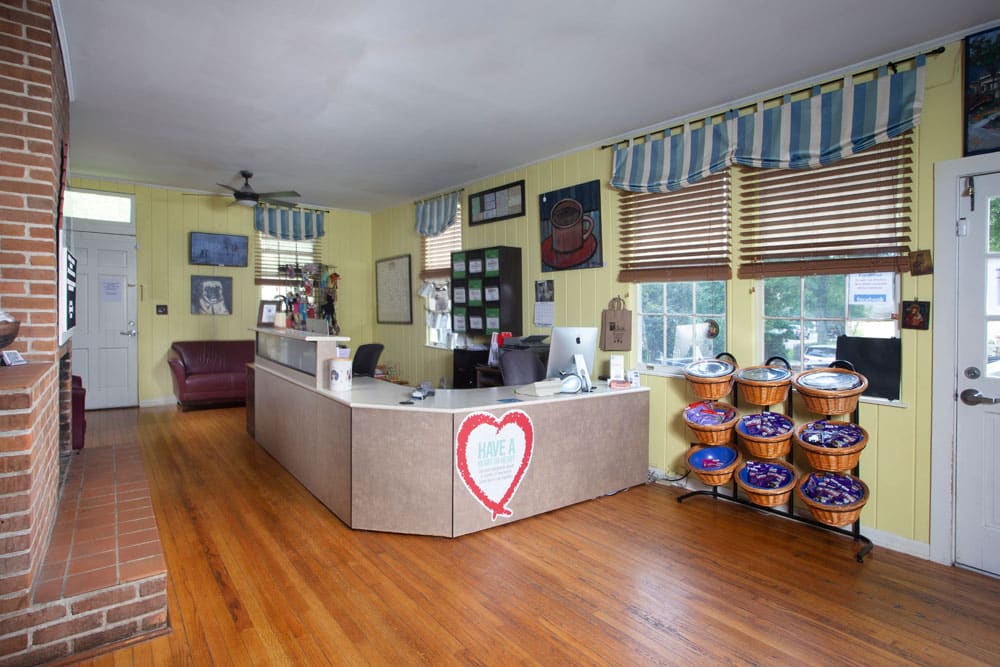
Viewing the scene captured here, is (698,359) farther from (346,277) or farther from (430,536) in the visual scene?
(346,277)

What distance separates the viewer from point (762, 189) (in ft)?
12.0

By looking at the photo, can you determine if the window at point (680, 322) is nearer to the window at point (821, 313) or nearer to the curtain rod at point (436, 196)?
the window at point (821, 313)

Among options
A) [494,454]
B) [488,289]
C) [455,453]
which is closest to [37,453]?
[455,453]

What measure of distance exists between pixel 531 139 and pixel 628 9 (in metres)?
2.09

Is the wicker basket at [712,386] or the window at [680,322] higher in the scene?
the window at [680,322]

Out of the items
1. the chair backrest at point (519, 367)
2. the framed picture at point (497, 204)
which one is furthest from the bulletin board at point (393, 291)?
the chair backrest at point (519, 367)

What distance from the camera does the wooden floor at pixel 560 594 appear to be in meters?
2.14

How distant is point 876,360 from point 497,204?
3.82 m

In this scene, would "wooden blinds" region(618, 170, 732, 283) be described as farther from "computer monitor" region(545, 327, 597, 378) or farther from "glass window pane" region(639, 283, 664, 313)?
"computer monitor" region(545, 327, 597, 378)

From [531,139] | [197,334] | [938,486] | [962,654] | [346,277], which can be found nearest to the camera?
[962,654]

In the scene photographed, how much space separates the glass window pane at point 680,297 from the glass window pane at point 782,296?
567mm

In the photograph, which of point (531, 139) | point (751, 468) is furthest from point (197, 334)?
point (751, 468)

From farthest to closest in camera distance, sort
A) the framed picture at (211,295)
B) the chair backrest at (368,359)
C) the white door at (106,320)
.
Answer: the framed picture at (211,295)
the white door at (106,320)
the chair backrest at (368,359)

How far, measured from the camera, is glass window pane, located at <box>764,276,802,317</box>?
3559mm
